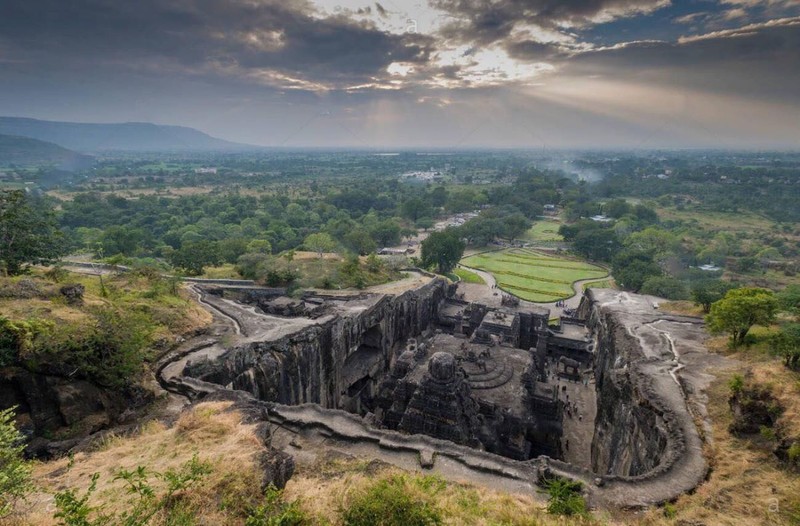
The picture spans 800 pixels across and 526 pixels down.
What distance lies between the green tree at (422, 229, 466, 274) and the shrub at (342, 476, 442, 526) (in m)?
61.4

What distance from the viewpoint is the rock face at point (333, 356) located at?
2502 centimetres

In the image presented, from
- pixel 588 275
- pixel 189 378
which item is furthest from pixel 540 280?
pixel 189 378

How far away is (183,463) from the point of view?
12.4m

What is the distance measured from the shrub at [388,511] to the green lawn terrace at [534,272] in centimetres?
5410

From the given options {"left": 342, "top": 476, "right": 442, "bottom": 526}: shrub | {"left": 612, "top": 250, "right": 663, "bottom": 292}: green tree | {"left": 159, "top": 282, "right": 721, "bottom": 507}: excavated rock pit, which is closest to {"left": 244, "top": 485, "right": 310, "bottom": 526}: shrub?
{"left": 342, "top": 476, "right": 442, "bottom": 526}: shrub

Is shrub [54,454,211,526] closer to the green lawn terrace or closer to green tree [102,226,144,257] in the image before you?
the green lawn terrace

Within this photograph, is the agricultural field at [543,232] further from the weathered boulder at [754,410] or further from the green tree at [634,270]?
the weathered boulder at [754,410]

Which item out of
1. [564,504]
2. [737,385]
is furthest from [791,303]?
[564,504]

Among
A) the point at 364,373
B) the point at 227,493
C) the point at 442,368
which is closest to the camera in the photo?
the point at 227,493

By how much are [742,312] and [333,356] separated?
28.8 meters

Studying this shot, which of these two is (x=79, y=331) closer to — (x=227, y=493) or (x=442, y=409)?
(x=227, y=493)

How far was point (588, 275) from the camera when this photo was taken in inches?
2884

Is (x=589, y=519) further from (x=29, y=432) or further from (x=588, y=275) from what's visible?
(x=588, y=275)

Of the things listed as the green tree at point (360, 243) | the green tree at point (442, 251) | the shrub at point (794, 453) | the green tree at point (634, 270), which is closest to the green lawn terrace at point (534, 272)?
the green tree at point (634, 270)
